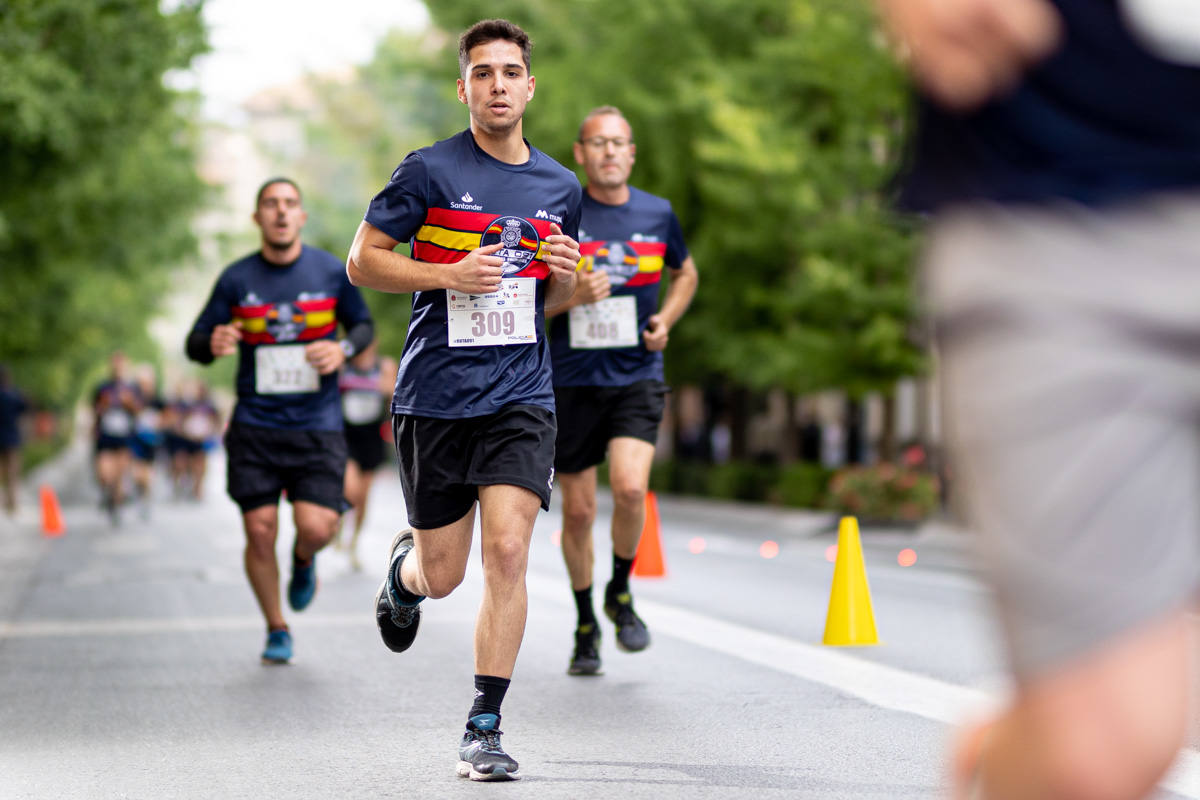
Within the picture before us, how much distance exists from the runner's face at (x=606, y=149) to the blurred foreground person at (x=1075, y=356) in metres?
5.22

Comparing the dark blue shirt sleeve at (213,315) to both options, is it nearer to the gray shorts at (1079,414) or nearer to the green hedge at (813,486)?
the gray shorts at (1079,414)

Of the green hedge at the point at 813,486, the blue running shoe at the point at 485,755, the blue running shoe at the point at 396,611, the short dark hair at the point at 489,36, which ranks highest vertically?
the short dark hair at the point at 489,36

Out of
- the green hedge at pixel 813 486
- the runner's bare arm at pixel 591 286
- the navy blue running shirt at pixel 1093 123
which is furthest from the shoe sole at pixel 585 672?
the green hedge at pixel 813 486

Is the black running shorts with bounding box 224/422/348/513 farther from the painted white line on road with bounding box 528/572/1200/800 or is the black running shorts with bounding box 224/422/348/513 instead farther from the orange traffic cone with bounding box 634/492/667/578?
the orange traffic cone with bounding box 634/492/667/578

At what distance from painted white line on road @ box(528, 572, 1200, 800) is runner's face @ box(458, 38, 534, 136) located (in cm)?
243

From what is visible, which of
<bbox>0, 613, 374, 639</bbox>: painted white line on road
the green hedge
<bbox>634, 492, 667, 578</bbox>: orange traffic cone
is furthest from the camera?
the green hedge

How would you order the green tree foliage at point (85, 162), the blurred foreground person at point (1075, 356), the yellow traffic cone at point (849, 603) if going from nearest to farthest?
the blurred foreground person at point (1075, 356) < the yellow traffic cone at point (849, 603) < the green tree foliage at point (85, 162)

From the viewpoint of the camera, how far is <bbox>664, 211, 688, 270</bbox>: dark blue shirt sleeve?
26.6 feet

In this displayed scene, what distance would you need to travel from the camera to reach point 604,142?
7734mm

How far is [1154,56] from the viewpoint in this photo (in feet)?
7.92

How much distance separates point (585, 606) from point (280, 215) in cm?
229

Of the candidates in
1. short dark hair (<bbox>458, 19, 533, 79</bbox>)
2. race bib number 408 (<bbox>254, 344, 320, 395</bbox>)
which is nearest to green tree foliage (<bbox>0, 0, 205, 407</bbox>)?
race bib number 408 (<bbox>254, 344, 320, 395</bbox>)

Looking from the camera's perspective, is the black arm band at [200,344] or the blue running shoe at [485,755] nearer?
the blue running shoe at [485,755]

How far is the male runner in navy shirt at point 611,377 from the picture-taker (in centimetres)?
757
